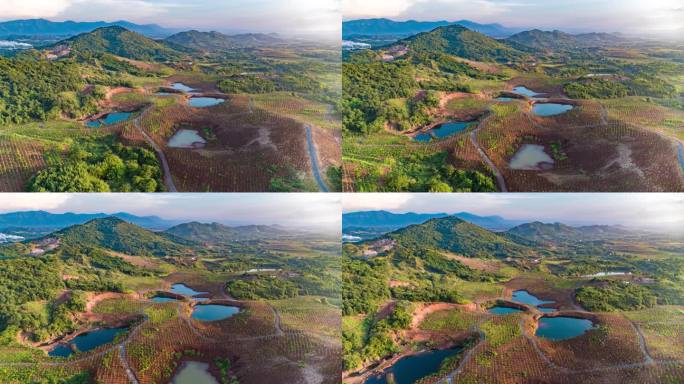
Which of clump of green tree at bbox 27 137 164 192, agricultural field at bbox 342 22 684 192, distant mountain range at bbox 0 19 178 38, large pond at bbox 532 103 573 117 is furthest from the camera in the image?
distant mountain range at bbox 0 19 178 38

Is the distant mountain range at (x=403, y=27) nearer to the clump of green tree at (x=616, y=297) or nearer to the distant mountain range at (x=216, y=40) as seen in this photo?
the distant mountain range at (x=216, y=40)

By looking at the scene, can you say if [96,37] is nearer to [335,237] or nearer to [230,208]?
[230,208]

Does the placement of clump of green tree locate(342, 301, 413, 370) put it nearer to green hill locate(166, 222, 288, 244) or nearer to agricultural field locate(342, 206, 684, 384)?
agricultural field locate(342, 206, 684, 384)

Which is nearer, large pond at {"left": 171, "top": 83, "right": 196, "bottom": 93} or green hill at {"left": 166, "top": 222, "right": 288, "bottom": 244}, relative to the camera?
green hill at {"left": 166, "top": 222, "right": 288, "bottom": 244}

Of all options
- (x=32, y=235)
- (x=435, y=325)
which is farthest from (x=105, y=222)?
(x=435, y=325)

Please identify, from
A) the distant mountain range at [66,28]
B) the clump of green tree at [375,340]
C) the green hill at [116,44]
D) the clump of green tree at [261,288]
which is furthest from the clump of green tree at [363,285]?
the distant mountain range at [66,28]

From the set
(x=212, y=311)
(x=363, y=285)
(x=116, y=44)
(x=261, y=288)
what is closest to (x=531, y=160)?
(x=363, y=285)

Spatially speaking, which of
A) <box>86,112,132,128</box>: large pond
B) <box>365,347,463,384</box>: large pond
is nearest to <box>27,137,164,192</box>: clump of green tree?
<box>86,112,132,128</box>: large pond
